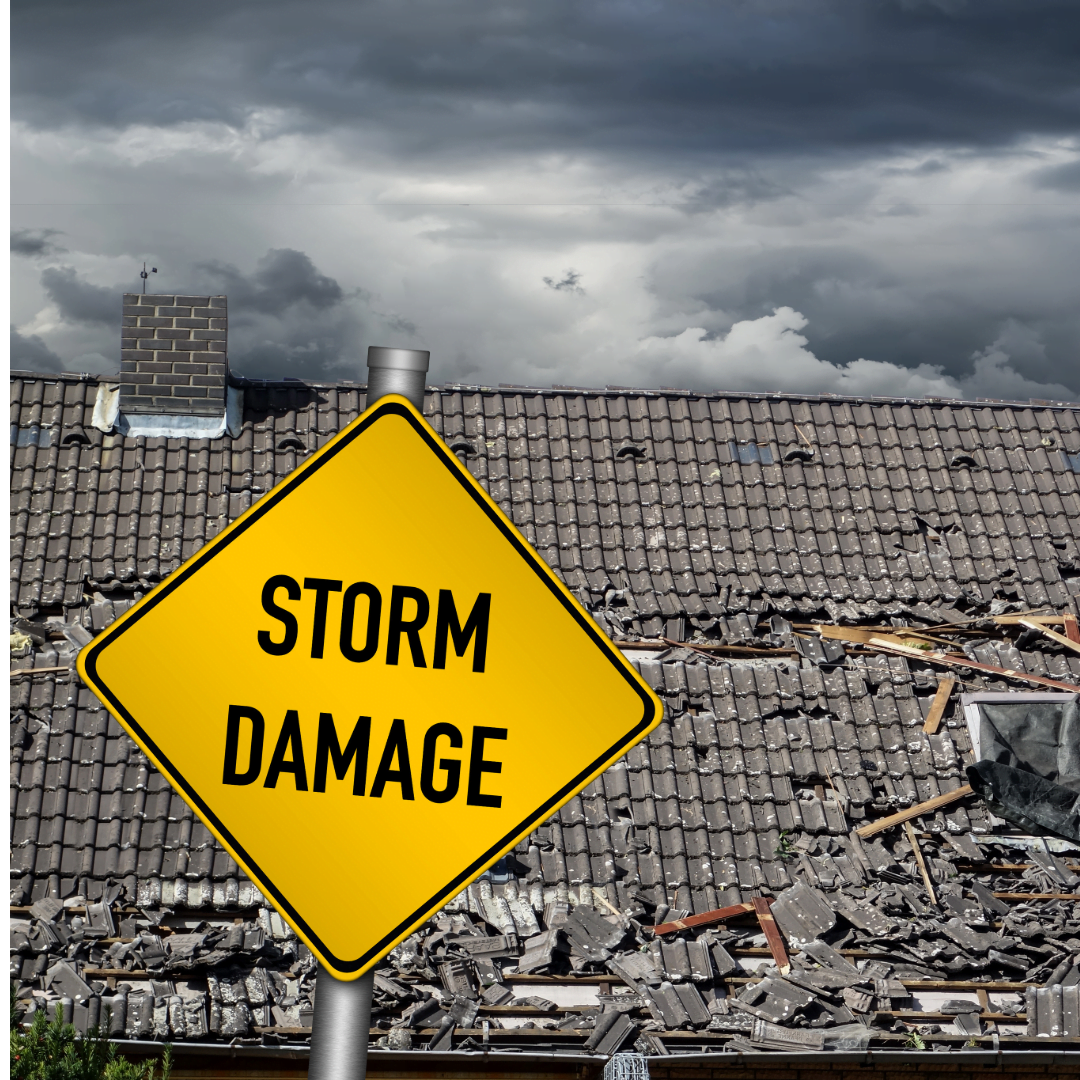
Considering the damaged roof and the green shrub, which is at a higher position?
the damaged roof

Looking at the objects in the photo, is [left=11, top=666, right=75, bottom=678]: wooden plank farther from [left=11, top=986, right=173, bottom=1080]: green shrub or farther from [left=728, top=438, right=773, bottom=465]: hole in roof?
[left=728, top=438, right=773, bottom=465]: hole in roof

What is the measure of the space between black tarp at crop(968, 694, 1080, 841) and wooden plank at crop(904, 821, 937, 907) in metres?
0.73

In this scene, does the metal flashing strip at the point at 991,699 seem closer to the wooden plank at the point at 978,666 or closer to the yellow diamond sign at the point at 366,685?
the wooden plank at the point at 978,666

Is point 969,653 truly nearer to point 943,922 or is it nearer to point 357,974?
point 943,922

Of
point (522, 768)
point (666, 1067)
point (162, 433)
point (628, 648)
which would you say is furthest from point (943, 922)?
point (162, 433)

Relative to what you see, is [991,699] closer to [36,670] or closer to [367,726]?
[36,670]

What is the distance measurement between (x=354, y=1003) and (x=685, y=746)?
23.6ft

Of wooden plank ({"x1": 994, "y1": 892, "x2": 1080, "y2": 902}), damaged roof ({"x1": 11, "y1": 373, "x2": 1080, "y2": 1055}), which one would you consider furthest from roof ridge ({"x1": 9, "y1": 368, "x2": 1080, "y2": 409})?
wooden plank ({"x1": 994, "y1": 892, "x2": 1080, "y2": 902})

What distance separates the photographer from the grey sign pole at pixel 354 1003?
96.1 inches

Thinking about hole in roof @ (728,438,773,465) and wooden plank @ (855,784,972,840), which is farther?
hole in roof @ (728,438,773,465)

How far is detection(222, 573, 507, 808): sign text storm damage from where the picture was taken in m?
2.56

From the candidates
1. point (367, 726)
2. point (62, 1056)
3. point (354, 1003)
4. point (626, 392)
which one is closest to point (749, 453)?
point (626, 392)

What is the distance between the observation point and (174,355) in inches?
477

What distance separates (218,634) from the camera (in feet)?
8.45
